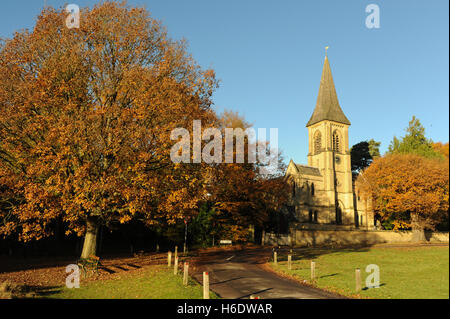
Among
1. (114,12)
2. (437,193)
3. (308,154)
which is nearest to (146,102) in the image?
(114,12)

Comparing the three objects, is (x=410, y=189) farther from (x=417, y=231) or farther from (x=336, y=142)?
(x=336, y=142)

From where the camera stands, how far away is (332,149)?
208 ft

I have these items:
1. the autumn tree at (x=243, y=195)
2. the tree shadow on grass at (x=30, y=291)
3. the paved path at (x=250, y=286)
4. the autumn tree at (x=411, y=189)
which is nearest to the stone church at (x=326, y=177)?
the autumn tree at (x=411, y=189)

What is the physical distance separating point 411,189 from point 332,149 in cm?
2357

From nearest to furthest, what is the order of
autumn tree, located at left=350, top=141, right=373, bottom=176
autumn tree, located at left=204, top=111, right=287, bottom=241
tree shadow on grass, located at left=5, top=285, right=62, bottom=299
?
tree shadow on grass, located at left=5, top=285, right=62, bottom=299
autumn tree, located at left=204, top=111, right=287, bottom=241
autumn tree, located at left=350, top=141, right=373, bottom=176

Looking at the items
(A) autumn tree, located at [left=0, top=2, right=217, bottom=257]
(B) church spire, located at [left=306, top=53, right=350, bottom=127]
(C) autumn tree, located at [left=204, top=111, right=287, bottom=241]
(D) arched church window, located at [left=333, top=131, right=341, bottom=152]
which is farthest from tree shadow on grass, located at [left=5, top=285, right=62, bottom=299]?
(D) arched church window, located at [left=333, top=131, right=341, bottom=152]

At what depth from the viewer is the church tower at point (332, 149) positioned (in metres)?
60.6

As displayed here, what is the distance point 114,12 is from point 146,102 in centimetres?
594

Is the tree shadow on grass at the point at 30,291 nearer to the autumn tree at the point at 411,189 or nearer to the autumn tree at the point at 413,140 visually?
the autumn tree at the point at 411,189

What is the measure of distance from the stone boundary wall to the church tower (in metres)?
10.2

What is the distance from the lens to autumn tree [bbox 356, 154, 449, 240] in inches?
1537

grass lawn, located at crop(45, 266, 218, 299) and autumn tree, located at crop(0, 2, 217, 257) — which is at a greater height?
autumn tree, located at crop(0, 2, 217, 257)

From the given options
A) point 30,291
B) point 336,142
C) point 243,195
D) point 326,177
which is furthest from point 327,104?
point 30,291

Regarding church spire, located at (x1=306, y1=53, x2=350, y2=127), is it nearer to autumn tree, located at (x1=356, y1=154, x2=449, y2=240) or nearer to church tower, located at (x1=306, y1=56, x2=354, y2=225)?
church tower, located at (x1=306, y1=56, x2=354, y2=225)
